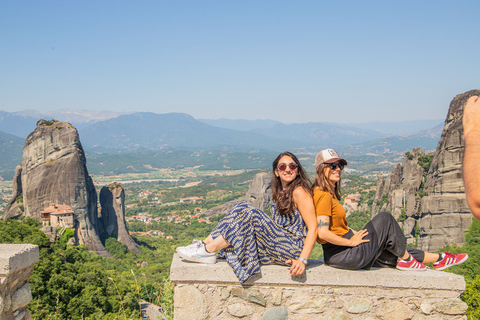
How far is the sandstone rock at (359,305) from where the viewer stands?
319cm

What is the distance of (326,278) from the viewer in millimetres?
3174

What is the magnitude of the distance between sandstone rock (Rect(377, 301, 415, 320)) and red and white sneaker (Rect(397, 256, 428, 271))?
1.08 ft

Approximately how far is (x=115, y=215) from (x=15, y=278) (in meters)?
37.2

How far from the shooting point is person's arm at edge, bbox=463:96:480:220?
63.1 inches

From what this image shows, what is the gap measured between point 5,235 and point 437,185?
2318cm

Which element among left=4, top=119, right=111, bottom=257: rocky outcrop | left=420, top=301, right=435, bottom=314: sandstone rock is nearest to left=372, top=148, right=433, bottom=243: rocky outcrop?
left=4, top=119, right=111, bottom=257: rocky outcrop

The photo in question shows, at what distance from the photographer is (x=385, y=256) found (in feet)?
11.3

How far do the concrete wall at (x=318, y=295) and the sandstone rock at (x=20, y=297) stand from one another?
4.49ft

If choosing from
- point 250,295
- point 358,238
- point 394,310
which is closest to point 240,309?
point 250,295

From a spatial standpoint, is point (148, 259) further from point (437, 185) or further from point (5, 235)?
point (437, 185)

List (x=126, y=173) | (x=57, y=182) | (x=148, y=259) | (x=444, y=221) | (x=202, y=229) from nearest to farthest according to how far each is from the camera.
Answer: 1. (x=444, y=221)
2. (x=57, y=182)
3. (x=148, y=259)
4. (x=202, y=229)
5. (x=126, y=173)

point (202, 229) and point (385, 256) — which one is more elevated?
point (385, 256)

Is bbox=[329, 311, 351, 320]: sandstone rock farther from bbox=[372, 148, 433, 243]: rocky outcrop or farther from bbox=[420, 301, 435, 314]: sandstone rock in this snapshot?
bbox=[372, 148, 433, 243]: rocky outcrop

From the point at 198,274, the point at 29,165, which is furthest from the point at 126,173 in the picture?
the point at 198,274
